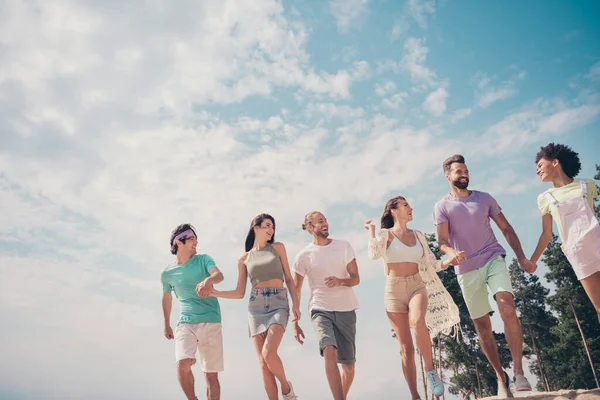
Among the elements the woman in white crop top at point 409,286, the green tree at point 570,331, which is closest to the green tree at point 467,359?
the green tree at point 570,331

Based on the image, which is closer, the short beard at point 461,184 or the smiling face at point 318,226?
the short beard at point 461,184

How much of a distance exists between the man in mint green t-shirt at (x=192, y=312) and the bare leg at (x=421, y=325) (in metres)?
3.01

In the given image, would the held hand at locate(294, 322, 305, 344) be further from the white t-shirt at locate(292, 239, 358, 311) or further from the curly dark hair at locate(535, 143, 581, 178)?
the curly dark hair at locate(535, 143, 581, 178)

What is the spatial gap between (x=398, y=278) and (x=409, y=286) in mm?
199

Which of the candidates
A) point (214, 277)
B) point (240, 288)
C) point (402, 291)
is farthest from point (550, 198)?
point (214, 277)

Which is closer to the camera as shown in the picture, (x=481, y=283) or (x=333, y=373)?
(x=333, y=373)

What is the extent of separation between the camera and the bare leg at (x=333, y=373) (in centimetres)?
648

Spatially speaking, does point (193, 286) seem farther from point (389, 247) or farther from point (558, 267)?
point (558, 267)

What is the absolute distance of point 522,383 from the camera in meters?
5.88

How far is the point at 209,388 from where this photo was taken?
24.8 ft

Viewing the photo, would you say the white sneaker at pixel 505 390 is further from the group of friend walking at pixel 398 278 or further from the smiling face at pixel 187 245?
the smiling face at pixel 187 245

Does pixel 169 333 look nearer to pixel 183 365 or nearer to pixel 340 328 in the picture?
pixel 183 365

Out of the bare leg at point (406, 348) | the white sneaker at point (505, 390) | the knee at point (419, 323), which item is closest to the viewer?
the white sneaker at point (505, 390)

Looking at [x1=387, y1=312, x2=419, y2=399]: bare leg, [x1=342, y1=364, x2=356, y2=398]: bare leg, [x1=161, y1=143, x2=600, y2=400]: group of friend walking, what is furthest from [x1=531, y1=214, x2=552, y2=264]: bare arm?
[x1=342, y1=364, x2=356, y2=398]: bare leg
